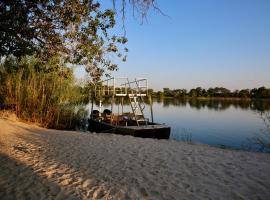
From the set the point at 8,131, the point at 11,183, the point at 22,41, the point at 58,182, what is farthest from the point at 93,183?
the point at 8,131

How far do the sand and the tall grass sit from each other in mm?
6704

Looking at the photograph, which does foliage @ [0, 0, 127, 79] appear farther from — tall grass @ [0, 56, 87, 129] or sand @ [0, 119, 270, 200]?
tall grass @ [0, 56, 87, 129]

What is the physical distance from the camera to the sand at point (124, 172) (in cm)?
635

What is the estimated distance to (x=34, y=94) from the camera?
722 inches

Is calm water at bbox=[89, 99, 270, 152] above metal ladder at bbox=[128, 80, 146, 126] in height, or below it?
below

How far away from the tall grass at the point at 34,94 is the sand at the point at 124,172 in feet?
22.0

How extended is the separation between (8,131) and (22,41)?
6.65m

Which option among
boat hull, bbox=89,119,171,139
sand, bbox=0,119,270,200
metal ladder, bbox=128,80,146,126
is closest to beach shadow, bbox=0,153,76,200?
sand, bbox=0,119,270,200

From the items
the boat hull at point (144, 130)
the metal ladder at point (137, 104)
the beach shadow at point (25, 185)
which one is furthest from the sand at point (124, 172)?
the metal ladder at point (137, 104)

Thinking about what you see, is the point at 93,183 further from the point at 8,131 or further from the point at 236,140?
the point at 236,140

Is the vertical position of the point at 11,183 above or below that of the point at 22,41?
below

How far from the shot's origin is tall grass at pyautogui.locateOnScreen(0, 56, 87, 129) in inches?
722

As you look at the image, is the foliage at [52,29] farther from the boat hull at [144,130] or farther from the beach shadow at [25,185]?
the boat hull at [144,130]

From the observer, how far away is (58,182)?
6789 millimetres
